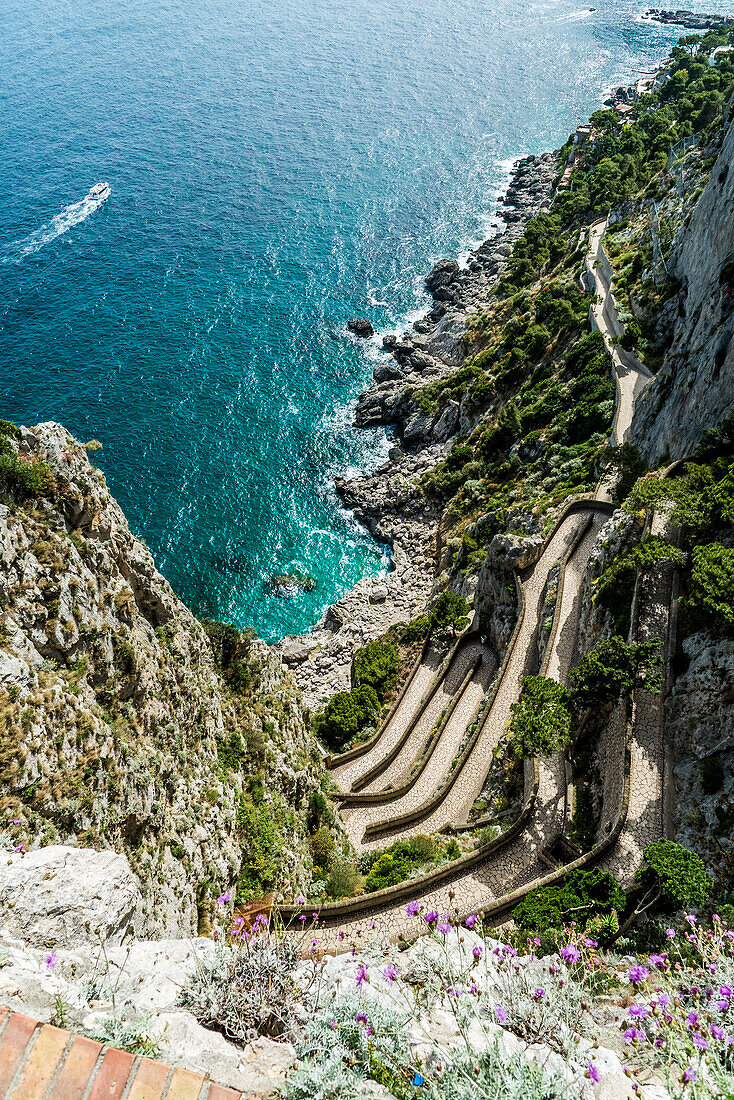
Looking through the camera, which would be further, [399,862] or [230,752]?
[230,752]

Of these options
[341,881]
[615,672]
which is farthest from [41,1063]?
[615,672]

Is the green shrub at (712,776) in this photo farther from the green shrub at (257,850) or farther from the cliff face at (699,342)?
the cliff face at (699,342)

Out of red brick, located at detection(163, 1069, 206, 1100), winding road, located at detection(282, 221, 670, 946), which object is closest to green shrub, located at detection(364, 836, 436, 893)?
winding road, located at detection(282, 221, 670, 946)

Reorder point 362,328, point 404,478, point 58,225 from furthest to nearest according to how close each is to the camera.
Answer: point 58,225
point 362,328
point 404,478

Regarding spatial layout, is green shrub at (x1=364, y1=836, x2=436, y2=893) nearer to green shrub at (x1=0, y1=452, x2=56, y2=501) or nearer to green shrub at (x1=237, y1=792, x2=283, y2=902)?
green shrub at (x1=237, y1=792, x2=283, y2=902)

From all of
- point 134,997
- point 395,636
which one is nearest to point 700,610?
point 134,997

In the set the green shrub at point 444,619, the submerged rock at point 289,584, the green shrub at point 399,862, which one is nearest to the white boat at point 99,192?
the submerged rock at point 289,584

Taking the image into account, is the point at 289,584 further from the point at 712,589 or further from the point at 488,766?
the point at 712,589
